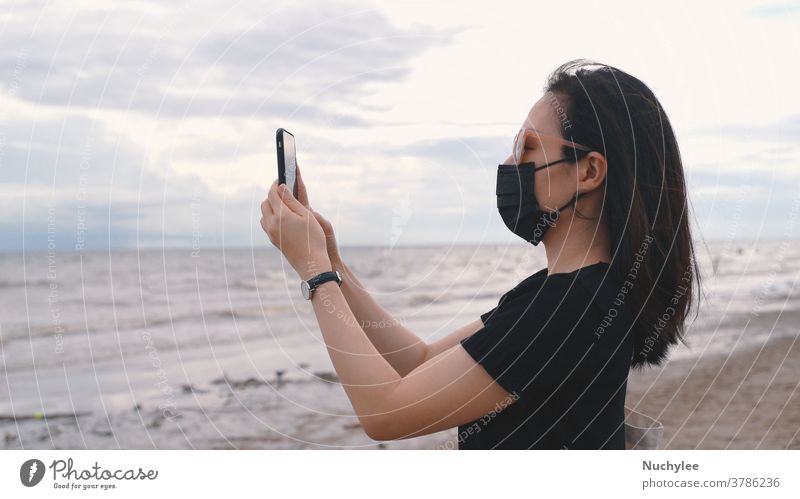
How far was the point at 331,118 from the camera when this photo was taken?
4.63 m

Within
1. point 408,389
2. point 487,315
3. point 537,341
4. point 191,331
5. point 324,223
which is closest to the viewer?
point 537,341

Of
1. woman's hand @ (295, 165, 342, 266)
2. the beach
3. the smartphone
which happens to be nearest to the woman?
the smartphone

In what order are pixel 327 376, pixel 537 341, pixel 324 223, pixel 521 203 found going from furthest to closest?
1. pixel 327 376
2. pixel 324 223
3. pixel 521 203
4. pixel 537 341

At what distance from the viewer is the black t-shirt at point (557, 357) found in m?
2.13

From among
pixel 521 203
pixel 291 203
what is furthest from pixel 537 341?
pixel 291 203

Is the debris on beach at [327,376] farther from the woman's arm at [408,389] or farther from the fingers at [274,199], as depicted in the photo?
the woman's arm at [408,389]

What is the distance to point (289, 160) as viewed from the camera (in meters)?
2.88

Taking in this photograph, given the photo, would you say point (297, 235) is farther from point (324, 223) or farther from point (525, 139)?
point (525, 139)

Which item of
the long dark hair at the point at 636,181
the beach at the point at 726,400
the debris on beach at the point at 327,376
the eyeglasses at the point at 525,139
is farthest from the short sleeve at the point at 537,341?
the debris on beach at the point at 327,376

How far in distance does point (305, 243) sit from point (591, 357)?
1031 millimetres

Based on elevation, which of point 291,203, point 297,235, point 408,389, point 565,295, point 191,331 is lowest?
point 191,331

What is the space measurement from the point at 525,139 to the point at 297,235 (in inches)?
35.9

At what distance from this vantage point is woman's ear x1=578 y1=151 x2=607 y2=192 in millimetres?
2441

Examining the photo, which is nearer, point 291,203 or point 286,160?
point 291,203
